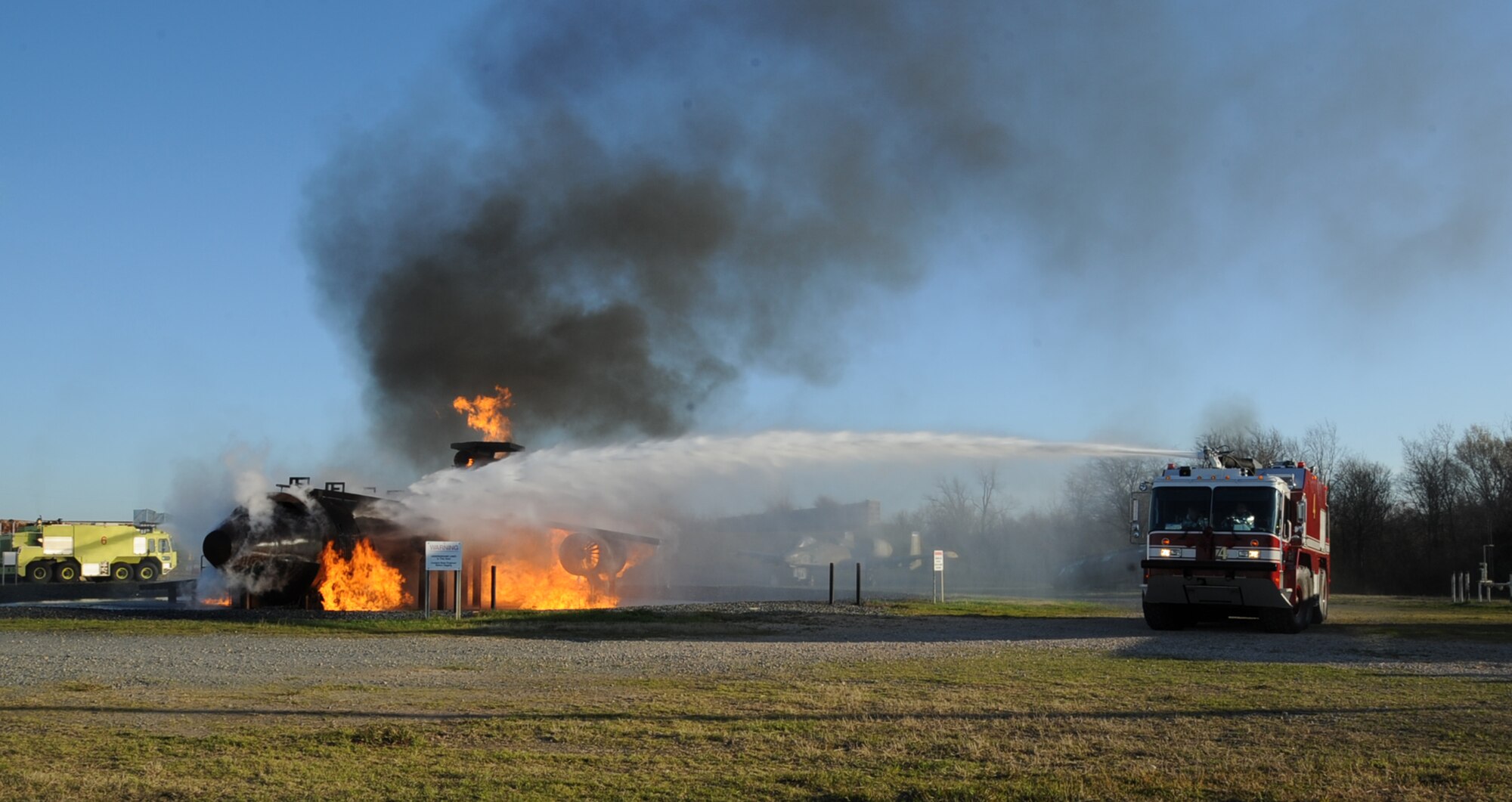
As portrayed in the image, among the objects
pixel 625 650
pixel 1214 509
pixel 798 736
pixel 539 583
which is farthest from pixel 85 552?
pixel 798 736

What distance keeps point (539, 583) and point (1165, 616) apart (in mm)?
16066

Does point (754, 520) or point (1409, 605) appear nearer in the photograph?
point (1409, 605)

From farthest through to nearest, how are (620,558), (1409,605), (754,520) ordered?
(754,520), (1409,605), (620,558)

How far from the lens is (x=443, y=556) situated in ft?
82.7

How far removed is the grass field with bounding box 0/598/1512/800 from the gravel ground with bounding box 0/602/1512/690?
2.39 ft

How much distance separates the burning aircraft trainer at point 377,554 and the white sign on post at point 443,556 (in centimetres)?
255

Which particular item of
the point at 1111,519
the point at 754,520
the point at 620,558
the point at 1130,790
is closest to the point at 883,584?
the point at 754,520

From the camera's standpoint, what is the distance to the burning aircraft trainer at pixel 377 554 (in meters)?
25.7

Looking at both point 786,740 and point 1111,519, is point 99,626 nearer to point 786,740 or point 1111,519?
point 786,740

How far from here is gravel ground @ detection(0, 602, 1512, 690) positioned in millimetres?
15500

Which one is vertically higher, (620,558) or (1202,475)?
(1202,475)

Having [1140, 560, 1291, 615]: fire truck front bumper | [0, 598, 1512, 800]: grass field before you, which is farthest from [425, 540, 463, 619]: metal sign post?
[1140, 560, 1291, 615]: fire truck front bumper

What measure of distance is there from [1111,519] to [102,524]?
6471 cm

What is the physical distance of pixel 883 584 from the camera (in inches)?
2670
